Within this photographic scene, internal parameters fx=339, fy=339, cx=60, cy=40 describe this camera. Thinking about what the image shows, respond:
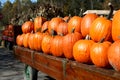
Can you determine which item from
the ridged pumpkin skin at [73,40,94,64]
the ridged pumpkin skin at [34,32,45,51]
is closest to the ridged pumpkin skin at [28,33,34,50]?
the ridged pumpkin skin at [34,32,45,51]

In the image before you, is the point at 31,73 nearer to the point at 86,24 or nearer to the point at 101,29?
the point at 86,24

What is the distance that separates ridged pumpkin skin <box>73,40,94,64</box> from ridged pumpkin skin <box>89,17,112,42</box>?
0.10m

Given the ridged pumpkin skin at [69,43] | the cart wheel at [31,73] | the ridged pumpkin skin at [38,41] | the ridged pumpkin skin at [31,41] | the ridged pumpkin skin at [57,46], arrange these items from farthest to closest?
the cart wheel at [31,73]
the ridged pumpkin skin at [31,41]
the ridged pumpkin skin at [38,41]
the ridged pumpkin skin at [57,46]
the ridged pumpkin skin at [69,43]

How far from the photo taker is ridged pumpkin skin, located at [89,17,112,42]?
4.14 metres

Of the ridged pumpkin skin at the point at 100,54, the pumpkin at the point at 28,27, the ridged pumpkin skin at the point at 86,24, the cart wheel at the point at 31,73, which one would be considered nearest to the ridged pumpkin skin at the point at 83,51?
the ridged pumpkin skin at the point at 100,54

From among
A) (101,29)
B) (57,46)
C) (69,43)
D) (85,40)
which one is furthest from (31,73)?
Answer: (101,29)

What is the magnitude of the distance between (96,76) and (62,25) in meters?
1.98

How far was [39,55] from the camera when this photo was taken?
18.2ft

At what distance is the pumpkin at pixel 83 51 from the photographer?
4180mm

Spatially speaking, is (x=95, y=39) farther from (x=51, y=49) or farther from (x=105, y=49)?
(x=51, y=49)

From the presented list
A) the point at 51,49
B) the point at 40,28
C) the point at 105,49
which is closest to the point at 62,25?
the point at 51,49

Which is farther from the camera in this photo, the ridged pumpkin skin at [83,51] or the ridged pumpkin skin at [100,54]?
the ridged pumpkin skin at [83,51]

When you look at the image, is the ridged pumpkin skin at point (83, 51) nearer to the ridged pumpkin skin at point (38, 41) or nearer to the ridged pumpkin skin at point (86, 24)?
the ridged pumpkin skin at point (86, 24)

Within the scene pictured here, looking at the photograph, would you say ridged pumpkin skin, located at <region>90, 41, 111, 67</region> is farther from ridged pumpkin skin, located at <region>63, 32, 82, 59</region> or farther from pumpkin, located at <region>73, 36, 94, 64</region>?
ridged pumpkin skin, located at <region>63, 32, 82, 59</region>
